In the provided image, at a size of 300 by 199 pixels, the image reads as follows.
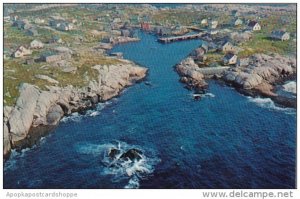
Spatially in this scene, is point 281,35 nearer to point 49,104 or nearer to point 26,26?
point 49,104

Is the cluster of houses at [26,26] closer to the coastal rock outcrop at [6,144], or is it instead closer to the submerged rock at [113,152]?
the coastal rock outcrop at [6,144]

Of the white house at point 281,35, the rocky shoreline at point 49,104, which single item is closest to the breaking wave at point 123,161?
the rocky shoreline at point 49,104

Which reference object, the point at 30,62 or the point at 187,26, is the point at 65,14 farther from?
the point at 30,62

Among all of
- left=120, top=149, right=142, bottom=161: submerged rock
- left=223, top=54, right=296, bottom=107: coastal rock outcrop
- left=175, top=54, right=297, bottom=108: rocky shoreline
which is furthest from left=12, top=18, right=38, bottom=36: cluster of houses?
left=120, top=149, right=142, bottom=161: submerged rock

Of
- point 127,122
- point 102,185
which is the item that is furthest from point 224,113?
point 102,185

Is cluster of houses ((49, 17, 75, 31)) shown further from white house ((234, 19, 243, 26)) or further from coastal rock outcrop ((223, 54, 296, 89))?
coastal rock outcrop ((223, 54, 296, 89))

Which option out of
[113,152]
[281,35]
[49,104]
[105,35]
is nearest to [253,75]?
[281,35]
